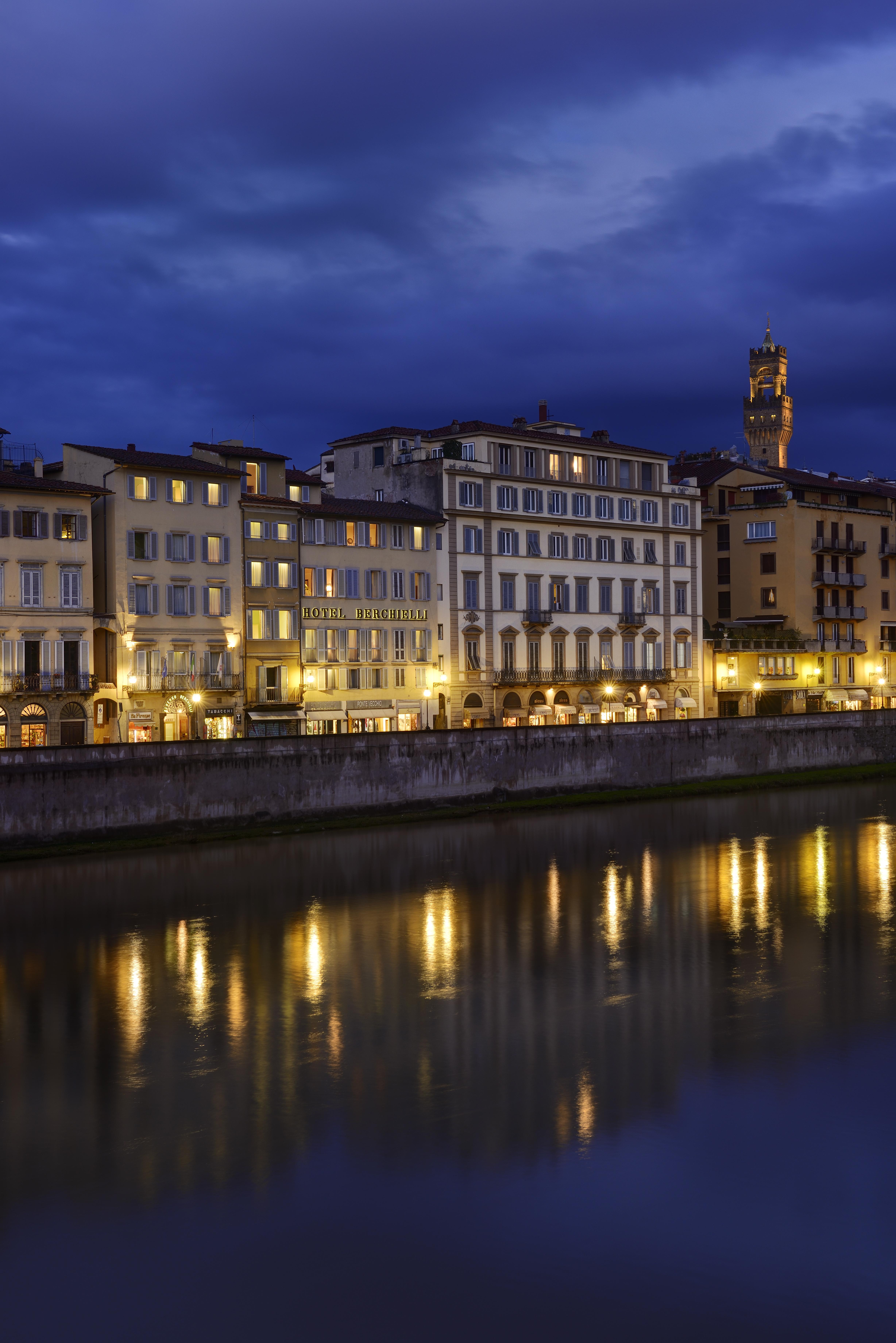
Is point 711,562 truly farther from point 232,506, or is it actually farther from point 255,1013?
point 255,1013

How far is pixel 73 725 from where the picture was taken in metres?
56.1

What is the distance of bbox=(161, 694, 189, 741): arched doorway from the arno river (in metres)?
21.3

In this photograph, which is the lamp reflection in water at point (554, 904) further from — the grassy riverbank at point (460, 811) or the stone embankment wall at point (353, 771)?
the stone embankment wall at point (353, 771)

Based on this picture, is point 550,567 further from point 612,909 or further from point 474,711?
point 612,909

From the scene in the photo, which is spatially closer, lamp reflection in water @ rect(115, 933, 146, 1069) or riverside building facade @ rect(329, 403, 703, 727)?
lamp reflection in water @ rect(115, 933, 146, 1069)

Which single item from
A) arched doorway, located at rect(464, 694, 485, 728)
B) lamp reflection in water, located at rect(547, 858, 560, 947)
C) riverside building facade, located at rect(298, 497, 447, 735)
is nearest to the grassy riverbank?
lamp reflection in water, located at rect(547, 858, 560, 947)

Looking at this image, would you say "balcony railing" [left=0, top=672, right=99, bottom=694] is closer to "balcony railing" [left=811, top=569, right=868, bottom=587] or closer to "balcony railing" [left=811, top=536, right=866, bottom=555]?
"balcony railing" [left=811, top=569, right=868, bottom=587]

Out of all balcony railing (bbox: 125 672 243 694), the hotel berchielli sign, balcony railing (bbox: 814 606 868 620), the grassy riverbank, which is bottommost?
the grassy riverbank

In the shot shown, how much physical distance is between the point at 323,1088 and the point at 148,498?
40.7 metres

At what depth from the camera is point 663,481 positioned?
81.2 metres

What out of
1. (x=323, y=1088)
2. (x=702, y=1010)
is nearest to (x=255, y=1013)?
(x=323, y=1088)

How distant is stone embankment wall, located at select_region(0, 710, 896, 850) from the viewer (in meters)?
42.8

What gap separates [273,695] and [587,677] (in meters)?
19.1

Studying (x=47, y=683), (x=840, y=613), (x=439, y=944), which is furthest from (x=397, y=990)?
(x=840, y=613)
